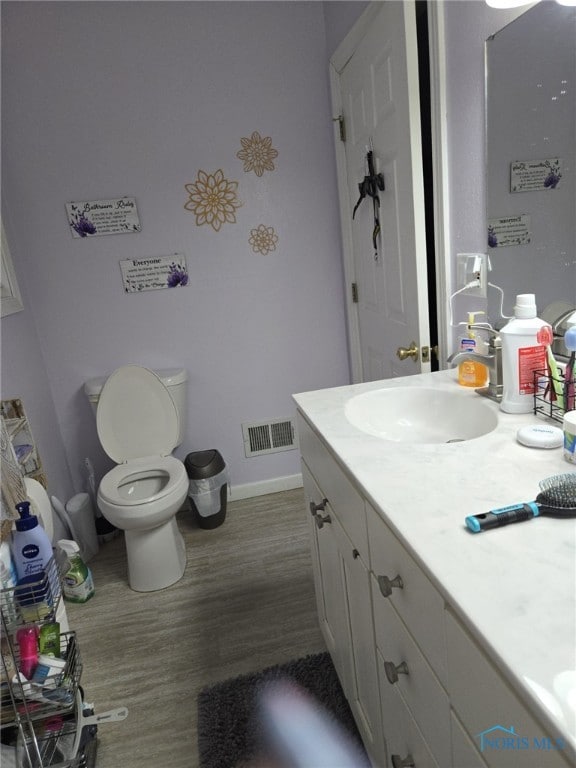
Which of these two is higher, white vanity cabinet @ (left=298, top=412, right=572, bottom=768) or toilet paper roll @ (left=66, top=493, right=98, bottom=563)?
white vanity cabinet @ (left=298, top=412, right=572, bottom=768)

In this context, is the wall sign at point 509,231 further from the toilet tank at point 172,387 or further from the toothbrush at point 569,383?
the toilet tank at point 172,387

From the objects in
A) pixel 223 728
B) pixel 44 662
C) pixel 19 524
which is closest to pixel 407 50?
pixel 19 524

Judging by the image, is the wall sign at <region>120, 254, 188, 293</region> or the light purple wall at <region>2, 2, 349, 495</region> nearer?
the light purple wall at <region>2, 2, 349, 495</region>

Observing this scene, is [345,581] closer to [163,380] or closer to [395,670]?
[395,670]

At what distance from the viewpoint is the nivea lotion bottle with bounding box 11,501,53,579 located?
135 centimetres

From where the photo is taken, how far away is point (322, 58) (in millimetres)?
2510

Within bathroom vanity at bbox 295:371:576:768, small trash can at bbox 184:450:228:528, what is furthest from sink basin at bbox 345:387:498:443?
small trash can at bbox 184:450:228:528

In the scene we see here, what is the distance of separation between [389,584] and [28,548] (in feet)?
3.28

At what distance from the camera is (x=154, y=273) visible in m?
2.60

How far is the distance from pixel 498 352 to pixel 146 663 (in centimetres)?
160

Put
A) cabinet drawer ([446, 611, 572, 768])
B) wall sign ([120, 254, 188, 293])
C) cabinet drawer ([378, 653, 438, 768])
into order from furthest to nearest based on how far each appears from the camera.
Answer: wall sign ([120, 254, 188, 293]), cabinet drawer ([378, 653, 438, 768]), cabinet drawer ([446, 611, 572, 768])

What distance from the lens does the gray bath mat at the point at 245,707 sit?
1.45m

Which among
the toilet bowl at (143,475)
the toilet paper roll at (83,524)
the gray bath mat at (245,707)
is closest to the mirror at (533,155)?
the gray bath mat at (245,707)

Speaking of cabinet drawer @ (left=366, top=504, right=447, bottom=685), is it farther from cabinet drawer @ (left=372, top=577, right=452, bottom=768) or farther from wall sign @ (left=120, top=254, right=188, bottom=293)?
wall sign @ (left=120, top=254, right=188, bottom=293)
